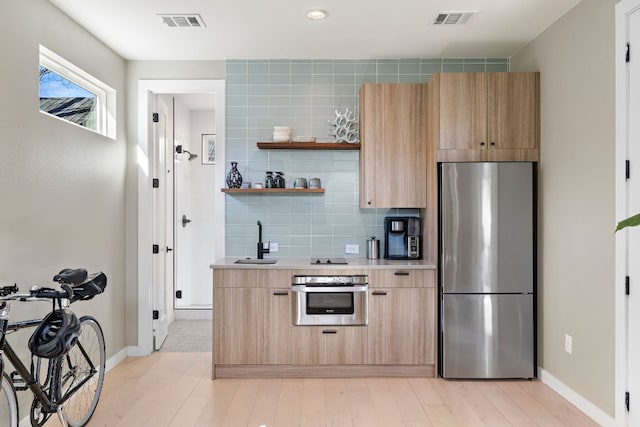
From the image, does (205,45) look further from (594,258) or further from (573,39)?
(594,258)

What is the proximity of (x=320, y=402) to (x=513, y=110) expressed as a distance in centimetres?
265

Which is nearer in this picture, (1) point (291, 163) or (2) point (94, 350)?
(2) point (94, 350)

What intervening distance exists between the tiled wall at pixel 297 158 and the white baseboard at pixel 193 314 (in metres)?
1.80

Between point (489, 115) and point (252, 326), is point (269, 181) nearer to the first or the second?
point (252, 326)

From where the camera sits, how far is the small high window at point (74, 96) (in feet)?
10.5

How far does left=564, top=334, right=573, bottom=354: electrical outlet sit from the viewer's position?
10.7 feet

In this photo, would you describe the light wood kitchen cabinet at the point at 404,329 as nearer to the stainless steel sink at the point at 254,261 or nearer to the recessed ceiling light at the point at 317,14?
the stainless steel sink at the point at 254,261

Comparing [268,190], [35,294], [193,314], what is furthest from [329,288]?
[193,314]

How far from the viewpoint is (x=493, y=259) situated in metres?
3.69

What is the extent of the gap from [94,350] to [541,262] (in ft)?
11.1

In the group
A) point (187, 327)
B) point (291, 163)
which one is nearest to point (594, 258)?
point (291, 163)

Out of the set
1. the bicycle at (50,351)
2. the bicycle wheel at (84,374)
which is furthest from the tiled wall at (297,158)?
the bicycle at (50,351)

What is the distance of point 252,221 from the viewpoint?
172 inches

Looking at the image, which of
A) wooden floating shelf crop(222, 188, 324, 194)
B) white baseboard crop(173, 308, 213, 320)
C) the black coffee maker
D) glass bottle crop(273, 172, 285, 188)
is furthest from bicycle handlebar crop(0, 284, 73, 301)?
white baseboard crop(173, 308, 213, 320)
